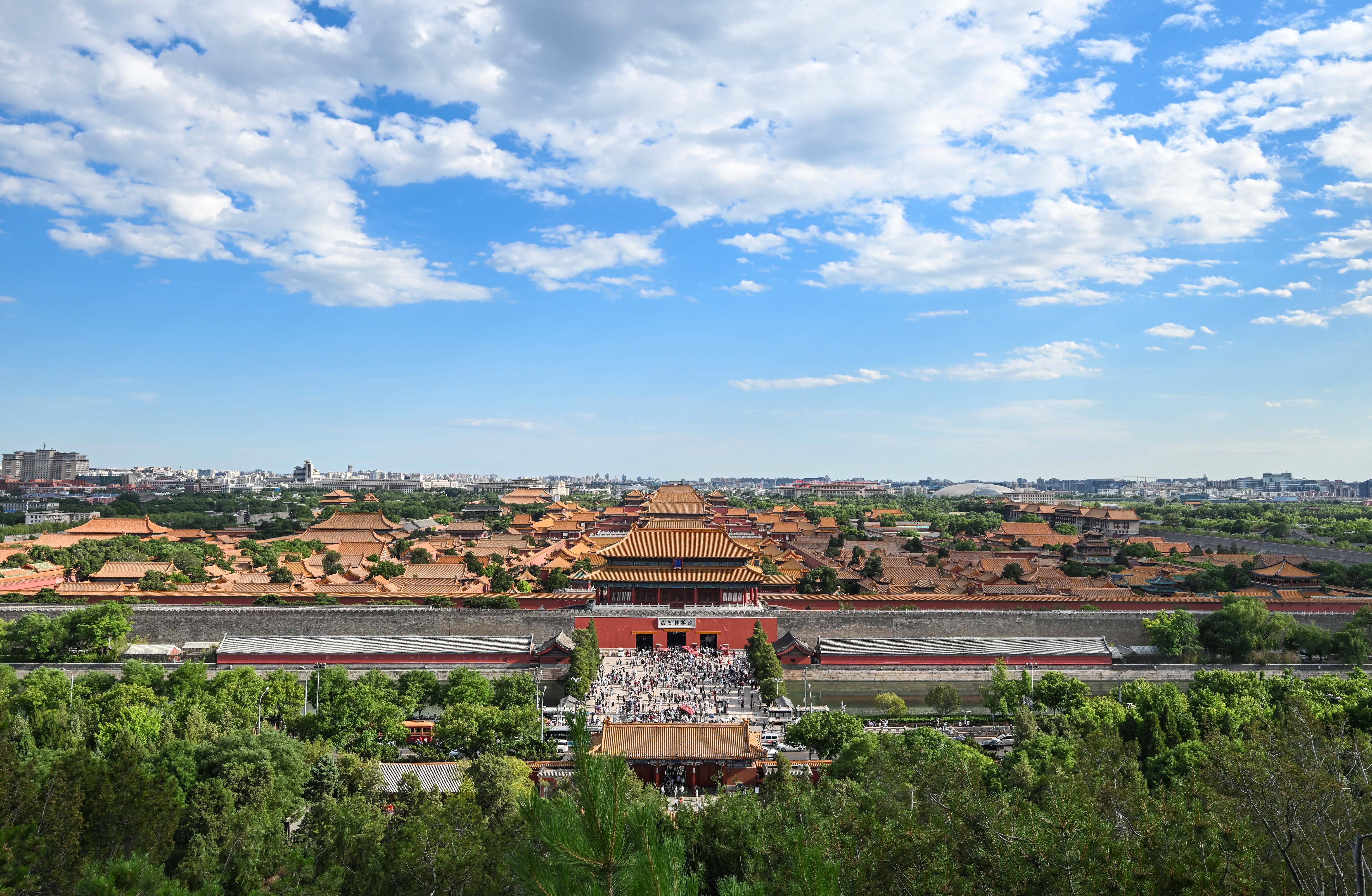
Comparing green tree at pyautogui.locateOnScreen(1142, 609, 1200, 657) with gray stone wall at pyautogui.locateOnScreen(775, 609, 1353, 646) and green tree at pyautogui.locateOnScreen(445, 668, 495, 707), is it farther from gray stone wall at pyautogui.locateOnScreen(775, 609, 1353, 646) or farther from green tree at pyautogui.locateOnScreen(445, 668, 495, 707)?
green tree at pyautogui.locateOnScreen(445, 668, 495, 707)

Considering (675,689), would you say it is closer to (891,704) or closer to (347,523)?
(891,704)

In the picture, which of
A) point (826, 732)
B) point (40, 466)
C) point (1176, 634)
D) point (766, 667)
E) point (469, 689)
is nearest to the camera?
point (826, 732)

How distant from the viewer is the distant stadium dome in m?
144

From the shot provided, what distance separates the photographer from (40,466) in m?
148

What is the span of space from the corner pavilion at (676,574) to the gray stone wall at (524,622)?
1632 mm

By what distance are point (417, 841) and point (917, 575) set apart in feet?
115

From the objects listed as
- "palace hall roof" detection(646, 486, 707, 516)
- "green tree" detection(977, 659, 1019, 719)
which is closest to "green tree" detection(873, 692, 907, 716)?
"green tree" detection(977, 659, 1019, 719)

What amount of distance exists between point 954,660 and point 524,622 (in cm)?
1519

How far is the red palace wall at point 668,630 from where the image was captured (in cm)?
2994

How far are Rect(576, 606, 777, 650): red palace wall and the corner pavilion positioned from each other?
68cm

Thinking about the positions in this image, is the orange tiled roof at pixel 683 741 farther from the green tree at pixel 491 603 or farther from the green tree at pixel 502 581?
the green tree at pixel 502 581

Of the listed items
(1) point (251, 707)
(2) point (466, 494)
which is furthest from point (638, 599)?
(2) point (466, 494)

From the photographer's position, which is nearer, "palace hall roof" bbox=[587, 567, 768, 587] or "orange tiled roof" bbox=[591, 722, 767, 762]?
"orange tiled roof" bbox=[591, 722, 767, 762]

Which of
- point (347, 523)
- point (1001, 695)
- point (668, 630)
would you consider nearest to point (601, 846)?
point (1001, 695)
